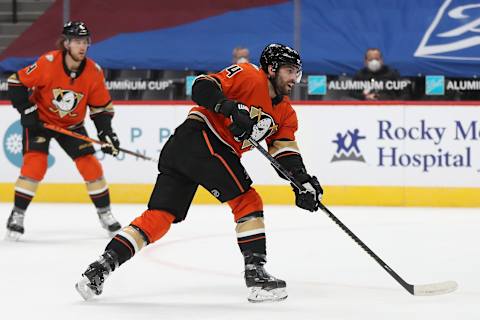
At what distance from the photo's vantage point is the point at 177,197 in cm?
348

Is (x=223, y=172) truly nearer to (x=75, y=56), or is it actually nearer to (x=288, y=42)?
(x=75, y=56)

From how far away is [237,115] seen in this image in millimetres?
3266

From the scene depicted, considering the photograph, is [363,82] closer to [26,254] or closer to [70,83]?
[70,83]

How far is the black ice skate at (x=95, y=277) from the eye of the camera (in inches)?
133

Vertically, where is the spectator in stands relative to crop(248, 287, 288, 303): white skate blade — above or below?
above

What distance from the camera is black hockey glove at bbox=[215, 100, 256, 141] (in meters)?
3.27

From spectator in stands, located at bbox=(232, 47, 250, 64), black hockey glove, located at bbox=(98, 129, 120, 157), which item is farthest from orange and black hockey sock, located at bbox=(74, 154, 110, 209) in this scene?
spectator in stands, located at bbox=(232, 47, 250, 64)

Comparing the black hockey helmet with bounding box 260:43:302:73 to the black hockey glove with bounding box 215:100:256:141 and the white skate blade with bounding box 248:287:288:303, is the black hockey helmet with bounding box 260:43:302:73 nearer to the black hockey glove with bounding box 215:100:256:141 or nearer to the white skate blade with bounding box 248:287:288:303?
the black hockey glove with bounding box 215:100:256:141

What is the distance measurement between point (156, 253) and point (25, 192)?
96cm

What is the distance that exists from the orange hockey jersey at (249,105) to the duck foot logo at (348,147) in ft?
11.6

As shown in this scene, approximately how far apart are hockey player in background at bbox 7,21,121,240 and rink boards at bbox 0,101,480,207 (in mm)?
1830

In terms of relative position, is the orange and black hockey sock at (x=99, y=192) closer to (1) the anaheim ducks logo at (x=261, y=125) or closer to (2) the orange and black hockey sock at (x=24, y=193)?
(2) the orange and black hockey sock at (x=24, y=193)

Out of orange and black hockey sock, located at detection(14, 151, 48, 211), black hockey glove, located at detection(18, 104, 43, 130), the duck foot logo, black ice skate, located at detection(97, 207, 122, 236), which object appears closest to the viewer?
black hockey glove, located at detection(18, 104, 43, 130)

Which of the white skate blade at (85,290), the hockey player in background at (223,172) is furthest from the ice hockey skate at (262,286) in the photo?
the white skate blade at (85,290)
